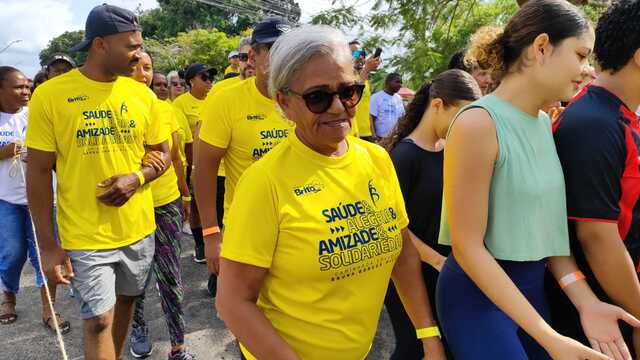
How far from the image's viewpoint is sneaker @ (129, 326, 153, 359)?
338 cm

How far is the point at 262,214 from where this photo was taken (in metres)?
1.33

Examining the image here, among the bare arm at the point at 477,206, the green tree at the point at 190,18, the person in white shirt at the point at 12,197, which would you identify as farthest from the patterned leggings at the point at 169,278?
the green tree at the point at 190,18

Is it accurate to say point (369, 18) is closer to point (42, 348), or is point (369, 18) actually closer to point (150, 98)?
point (150, 98)

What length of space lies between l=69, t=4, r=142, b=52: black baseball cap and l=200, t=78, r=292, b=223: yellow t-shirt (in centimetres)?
66

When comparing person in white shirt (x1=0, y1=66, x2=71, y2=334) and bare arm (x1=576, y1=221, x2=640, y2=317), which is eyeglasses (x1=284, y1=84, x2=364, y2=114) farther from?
person in white shirt (x1=0, y1=66, x2=71, y2=334)

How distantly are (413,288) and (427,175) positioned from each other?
82 centimetres

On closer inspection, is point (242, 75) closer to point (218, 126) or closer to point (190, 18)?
point (218, 126)

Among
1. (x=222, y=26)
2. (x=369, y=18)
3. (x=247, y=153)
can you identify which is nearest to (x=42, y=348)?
(x=247, y=153)

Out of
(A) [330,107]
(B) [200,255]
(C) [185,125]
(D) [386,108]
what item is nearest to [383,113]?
(D) [386,108]

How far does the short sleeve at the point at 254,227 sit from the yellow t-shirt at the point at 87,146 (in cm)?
153

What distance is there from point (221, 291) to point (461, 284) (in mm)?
940

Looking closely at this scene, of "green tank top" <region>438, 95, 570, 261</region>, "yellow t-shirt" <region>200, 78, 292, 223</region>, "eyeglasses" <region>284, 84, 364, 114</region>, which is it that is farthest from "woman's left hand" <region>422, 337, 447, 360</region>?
"yellow t-shirt" <region>200, 78, 292, 223</region>

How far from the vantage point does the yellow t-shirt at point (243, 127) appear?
2.64 meters

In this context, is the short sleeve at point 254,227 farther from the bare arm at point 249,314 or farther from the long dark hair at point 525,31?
the long dark hair at point 525,31
